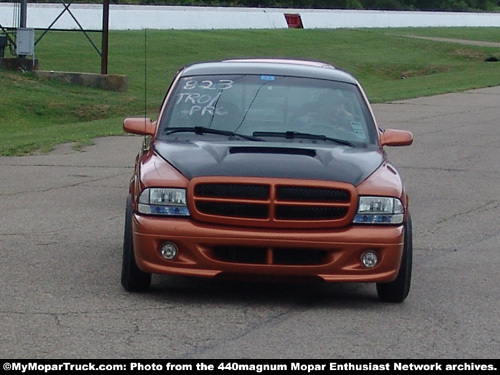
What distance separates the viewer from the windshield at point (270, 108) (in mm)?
8375

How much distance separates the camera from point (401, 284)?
7.62 metres

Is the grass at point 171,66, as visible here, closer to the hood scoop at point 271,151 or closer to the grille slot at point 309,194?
the hood scoop at point 271,151

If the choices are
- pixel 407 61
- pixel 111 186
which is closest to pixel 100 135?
pixel 111 186

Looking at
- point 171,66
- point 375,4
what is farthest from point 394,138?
point 375,4

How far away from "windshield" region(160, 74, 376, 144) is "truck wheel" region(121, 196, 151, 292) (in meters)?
1.02

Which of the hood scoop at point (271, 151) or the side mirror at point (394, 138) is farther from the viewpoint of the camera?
the side mirror at point (394, 138)

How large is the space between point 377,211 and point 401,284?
1.89ft

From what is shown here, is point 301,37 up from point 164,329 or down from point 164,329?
down

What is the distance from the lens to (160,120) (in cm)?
852

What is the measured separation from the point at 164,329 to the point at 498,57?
155 feet

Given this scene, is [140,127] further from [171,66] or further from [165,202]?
[171,66]

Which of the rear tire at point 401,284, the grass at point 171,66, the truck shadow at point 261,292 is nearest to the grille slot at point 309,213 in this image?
the truck shadow at point 261,292

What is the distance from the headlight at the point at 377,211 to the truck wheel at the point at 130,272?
4.86 feet

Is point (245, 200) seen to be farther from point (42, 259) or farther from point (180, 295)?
point (42, 259)
